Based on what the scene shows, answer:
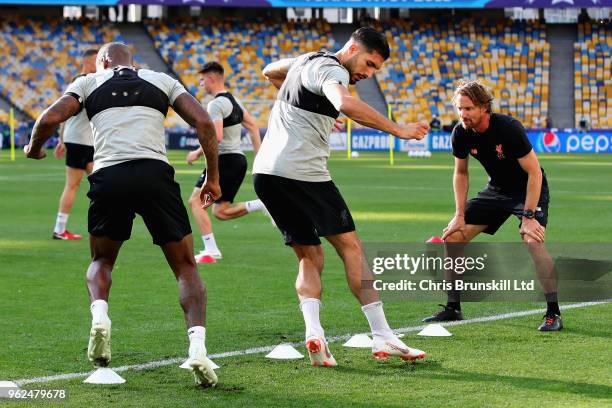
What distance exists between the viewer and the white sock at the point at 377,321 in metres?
7.51

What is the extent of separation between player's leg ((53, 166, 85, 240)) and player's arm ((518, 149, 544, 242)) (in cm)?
832

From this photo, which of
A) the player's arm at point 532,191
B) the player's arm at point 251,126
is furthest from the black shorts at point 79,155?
the player's arm at point 532,191

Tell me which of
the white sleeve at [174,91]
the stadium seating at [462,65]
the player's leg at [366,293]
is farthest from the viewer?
the stadium seating at [462,65]

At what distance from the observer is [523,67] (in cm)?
5969

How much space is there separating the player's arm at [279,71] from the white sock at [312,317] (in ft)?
4.82

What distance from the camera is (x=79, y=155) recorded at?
15.9 meters

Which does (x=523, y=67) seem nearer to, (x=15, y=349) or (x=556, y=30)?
(x=556, y=30)

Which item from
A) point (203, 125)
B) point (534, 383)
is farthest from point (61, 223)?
point (534, 383)

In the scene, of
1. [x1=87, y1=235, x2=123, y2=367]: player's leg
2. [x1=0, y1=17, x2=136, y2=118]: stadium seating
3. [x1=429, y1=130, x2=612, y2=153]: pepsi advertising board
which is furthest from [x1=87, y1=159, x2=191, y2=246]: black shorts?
[x1=0, y1=17, x2=136, y2=118]: stadium seating

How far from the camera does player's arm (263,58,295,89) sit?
8.02 meters

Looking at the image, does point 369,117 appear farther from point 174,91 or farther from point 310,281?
point 310,281

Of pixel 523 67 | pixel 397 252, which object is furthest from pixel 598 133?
pixel 397 252

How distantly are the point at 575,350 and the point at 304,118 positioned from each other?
2.38 m

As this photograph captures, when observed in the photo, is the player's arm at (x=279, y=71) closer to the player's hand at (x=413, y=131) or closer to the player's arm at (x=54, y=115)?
the player's hand at (x=413, y=131)
